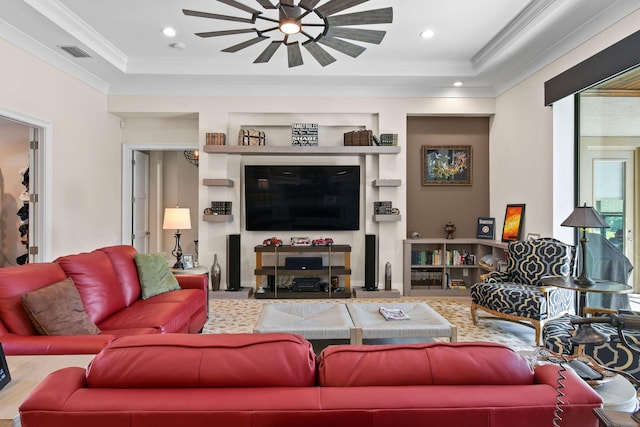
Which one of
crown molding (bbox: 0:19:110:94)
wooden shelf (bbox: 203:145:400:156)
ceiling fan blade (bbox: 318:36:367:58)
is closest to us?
ceiling fan blade (bbox: 318:36:367:58)

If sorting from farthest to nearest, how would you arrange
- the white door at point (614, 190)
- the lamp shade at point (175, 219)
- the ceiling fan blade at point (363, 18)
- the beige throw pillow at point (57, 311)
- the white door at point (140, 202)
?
the white door at point (140, 202), the lamp shade at point (175, 219), the white door at point (614, 190), the ceiling fan blade at point (363, 18), the beige throw pillow at point (57, 311)

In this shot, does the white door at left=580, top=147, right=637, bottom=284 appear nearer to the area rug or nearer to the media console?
the area rug

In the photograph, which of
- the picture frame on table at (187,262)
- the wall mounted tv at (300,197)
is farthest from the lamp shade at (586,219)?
the picture frame on table at (187,262)

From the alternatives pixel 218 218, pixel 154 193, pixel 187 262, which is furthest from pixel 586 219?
pixel 154 193

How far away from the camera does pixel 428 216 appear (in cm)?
545

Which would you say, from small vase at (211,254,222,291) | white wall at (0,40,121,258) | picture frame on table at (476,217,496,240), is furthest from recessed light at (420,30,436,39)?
white wall at (0,40,121,258)

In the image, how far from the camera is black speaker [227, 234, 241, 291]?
16.4ft

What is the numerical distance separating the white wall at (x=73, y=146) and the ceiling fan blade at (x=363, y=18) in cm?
321

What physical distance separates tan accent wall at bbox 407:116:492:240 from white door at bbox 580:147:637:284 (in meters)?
1.80

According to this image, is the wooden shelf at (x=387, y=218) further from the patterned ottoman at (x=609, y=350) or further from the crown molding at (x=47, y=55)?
the crown molding at (x=47, y=55)

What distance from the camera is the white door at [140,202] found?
5688 mm

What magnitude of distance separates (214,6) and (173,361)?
11.3 ft

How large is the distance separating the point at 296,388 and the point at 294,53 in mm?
2834

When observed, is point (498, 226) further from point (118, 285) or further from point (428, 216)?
point (118, 285)
